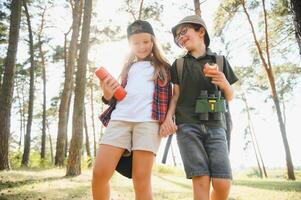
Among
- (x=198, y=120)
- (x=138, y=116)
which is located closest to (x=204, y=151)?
(x=198, y=120)

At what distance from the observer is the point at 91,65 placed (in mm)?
24984

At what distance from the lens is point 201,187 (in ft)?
10.3

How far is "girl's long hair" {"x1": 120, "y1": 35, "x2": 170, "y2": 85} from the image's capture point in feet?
11.9

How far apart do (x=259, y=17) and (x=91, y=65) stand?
1199cm

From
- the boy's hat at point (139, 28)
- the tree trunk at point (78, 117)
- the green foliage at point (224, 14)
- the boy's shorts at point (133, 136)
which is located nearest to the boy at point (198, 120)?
the boy's shorts at point (133, 136)

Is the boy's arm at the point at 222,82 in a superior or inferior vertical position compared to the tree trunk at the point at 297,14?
inferior

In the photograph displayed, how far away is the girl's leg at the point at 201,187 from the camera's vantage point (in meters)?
3.12

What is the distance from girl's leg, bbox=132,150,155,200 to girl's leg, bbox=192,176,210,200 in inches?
17.8

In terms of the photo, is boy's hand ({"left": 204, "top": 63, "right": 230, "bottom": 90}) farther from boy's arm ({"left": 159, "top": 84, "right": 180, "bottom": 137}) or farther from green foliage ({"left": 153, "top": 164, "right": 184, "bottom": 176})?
green foliage ({"left": 153, "top": 164, "right": 184, "bottom": 176})

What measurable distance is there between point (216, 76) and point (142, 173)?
1107mm

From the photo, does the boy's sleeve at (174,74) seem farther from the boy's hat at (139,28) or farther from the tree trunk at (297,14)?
the tree trunk at (297,14)

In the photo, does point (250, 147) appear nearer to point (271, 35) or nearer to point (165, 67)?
point (271, 35)

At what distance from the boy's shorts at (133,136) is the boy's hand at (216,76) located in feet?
2.26

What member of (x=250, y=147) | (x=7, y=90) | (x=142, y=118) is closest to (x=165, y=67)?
Result: (x=142, y=118)
